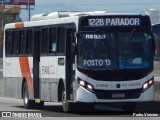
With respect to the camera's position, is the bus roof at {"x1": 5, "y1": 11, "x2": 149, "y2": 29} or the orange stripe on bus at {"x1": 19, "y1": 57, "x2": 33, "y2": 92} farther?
the orange stripe on bus at {"x1": 19, "y1": 57, "x2": 33, "y2": 92}

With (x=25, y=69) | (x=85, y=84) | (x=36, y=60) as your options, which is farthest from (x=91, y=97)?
(x=25, y=69)

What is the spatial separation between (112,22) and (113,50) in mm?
949

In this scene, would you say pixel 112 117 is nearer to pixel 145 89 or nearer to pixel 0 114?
pixel 145 89

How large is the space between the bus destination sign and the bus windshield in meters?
0.32

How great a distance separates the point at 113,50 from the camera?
24.0m

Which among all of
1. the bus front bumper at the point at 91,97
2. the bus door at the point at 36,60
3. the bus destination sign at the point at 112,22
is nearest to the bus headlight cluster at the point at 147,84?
the bus front bumper at the point at 91,97

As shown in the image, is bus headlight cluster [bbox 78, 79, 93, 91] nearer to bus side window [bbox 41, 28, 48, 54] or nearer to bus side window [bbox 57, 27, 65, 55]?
bus side window [bbox 57, 27, 65, 55]

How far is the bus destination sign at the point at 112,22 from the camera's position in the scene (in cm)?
Answer: 2408

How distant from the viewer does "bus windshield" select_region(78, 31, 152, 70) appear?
939 inches

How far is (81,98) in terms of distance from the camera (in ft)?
77.5

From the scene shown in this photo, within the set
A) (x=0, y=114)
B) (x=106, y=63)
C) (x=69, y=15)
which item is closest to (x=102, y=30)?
(x=106, y=63)

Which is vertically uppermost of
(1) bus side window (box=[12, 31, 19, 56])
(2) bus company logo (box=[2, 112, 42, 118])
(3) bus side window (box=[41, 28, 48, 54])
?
(3) bus side window (box=[41, 28, 48, 54])

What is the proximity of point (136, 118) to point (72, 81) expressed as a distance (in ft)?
8.90

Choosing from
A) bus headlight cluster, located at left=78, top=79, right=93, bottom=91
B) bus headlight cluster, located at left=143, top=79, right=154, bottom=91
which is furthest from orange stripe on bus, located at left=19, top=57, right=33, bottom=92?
bus headlight cluster, located at left=143, top=79, right=154, bottom=91
